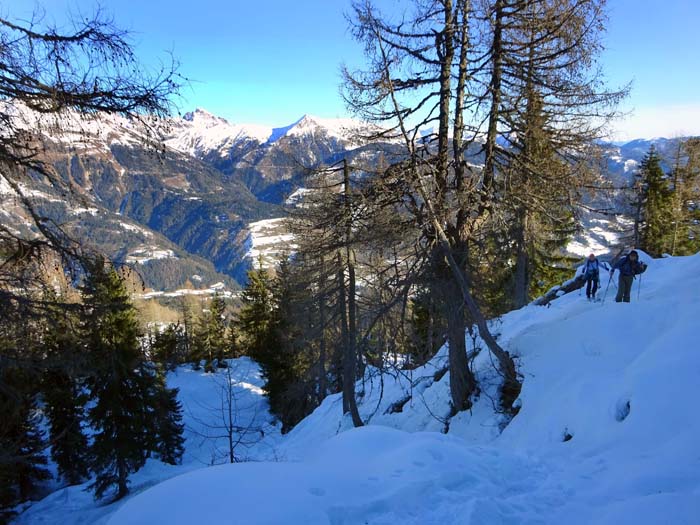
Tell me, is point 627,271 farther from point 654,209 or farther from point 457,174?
point 654,209

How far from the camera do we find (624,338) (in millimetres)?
8102

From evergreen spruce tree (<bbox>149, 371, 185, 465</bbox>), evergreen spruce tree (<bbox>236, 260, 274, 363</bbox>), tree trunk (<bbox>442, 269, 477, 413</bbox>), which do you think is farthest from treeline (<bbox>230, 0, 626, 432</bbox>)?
evergreen spruce tree (<bbox>236, 260, 274, 363</bbox>)

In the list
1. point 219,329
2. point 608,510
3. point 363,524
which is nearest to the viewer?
point 363,524

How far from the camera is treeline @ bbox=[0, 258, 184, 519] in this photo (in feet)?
14.5

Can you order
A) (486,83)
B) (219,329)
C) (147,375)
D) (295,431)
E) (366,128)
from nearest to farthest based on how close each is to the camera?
(486,83) → (366,128) → (147,375) → (295,431) → (219,329)

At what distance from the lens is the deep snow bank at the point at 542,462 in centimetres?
365

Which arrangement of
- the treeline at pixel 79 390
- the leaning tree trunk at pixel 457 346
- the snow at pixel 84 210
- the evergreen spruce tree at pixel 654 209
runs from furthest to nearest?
the evergreen spruce tree at pixel 654 209 → the leaning tree trunk at pixel 457 346 → the snow at pixel 84 210 → the treeline at pixel 79 390

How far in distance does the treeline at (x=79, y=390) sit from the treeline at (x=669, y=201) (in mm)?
29499

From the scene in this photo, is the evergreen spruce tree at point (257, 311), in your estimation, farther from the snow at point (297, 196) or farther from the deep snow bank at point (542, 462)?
the deep snow bank at point (542, 462)

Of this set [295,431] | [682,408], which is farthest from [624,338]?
[295,431]

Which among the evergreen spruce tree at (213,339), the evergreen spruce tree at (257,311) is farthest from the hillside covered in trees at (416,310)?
the evergreen spruce tree at (213,339)

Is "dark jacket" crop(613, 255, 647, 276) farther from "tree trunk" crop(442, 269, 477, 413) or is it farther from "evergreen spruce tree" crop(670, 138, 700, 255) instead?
"evergreen spruce tree" crop(670, 138, 700, 255)

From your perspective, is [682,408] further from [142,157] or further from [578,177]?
[142,157]

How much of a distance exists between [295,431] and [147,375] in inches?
302
